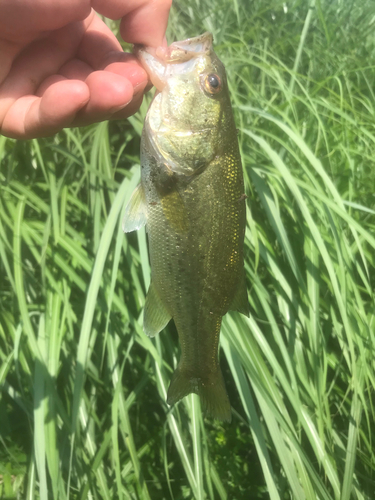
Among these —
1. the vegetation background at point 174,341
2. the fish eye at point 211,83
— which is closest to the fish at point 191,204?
the fish eye at point 211,83

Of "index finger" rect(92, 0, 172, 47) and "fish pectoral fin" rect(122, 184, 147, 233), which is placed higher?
"index finger" rect(92, 0, 172, 47)

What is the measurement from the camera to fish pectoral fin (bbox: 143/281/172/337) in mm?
911

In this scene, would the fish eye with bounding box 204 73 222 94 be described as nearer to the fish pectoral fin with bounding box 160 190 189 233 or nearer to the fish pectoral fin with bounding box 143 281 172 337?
the fish pectoral fin with bounding box 160 190 189 233

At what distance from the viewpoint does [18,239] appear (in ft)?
3.85

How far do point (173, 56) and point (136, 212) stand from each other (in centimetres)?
39

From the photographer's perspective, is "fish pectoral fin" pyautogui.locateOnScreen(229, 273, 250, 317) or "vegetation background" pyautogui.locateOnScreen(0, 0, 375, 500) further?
"vegetation background" pyautogui.locateOnScreen(0, 0, 375, 500)

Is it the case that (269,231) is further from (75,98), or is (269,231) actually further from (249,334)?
(75,98)

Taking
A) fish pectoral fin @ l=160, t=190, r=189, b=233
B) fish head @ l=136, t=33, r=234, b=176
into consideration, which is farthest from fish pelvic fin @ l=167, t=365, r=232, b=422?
fish head @ l=136, t=33, r=234, b=176

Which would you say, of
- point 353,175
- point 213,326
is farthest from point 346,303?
point 353,175

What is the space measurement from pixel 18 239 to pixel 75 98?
0.54 m

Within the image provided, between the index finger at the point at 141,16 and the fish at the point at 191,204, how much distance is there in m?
0.04

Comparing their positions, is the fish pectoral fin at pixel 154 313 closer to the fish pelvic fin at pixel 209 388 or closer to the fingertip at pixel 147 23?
the fish pelvic fin at pixel 209 388

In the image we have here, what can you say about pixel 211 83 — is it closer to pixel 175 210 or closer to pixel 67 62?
pixel 175 210

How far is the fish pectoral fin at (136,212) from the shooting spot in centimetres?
86
